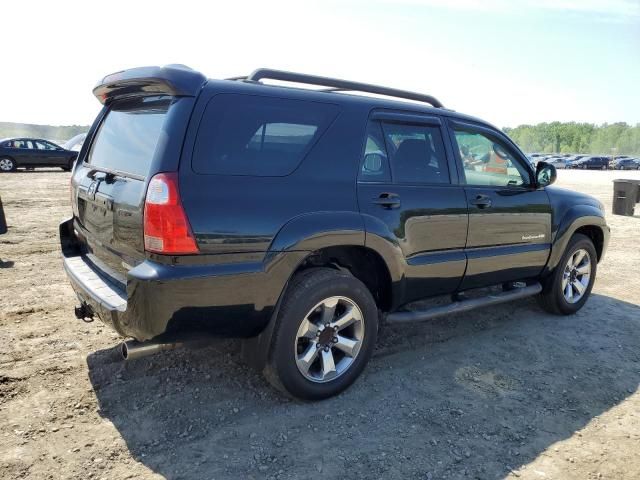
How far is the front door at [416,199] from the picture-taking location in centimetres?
336

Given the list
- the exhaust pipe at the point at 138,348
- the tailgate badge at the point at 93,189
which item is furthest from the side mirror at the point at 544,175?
the tailgate badge at the point at 93,189

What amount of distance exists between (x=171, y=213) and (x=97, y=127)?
1628 mm

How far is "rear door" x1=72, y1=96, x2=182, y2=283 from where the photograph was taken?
273cm

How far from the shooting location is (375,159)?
11.2ft

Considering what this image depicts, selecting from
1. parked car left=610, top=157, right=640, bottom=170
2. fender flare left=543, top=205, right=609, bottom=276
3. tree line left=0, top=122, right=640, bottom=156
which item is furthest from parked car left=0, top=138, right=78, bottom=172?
tree line left=0, top=122, right=640, bottom=156

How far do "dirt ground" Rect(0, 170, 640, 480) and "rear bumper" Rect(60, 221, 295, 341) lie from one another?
0.54 meters

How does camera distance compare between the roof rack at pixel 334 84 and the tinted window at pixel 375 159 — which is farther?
the tinted window at pixel 375 159

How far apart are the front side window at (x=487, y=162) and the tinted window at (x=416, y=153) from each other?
0.79ft

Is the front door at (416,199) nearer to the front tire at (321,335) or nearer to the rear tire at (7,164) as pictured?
the front tire at (321,335)

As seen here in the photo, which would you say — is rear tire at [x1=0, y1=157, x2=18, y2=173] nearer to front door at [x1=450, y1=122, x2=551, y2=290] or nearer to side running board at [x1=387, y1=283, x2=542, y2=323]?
front door at [x1=450, y1=122, x2=551, y2=290]

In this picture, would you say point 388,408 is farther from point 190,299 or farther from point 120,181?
point 120,181

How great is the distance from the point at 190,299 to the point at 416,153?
6.55ft

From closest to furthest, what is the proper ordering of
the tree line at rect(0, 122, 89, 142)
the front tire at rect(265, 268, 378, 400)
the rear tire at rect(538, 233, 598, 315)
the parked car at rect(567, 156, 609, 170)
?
the front tire at rect(265, 268, 378, 400), the rear tire at rect(538, 233, 598, 315), the parked car at rect(567, 156, 609, 170), the tree line at rect(0, 122, 89, 142)

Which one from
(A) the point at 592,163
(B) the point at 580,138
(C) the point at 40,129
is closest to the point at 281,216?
(A) the point at 592,163
